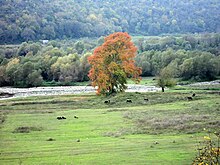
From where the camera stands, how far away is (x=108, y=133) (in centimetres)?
4409

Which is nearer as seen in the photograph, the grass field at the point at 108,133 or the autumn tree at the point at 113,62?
the grass field at the point at 108,133

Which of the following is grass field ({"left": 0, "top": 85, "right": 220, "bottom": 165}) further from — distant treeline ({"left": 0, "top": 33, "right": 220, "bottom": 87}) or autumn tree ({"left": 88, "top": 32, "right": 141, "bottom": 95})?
distant treeline ({"left": 0, "top": 33, "right": 220, "bottom": 87})

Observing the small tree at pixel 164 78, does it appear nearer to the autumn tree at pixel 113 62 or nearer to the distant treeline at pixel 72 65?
the autumn tree at pixel 113 62

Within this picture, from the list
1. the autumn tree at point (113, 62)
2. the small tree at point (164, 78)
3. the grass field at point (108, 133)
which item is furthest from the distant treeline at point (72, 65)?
the grass field at point (108, 133)

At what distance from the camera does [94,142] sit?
127 ft

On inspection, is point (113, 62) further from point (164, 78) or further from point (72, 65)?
point (72, 65)

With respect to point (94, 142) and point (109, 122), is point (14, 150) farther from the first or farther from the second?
point (109, 122)

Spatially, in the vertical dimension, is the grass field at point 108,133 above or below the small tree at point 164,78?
below

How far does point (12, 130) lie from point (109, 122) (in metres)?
12.2

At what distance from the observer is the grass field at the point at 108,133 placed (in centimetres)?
3184

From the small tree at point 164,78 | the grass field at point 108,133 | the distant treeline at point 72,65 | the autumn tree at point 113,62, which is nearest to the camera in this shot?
the grass field at point 108,133

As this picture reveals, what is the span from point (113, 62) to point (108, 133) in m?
40.0

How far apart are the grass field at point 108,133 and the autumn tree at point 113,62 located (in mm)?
9177

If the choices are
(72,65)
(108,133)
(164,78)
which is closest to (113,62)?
(164,78)
